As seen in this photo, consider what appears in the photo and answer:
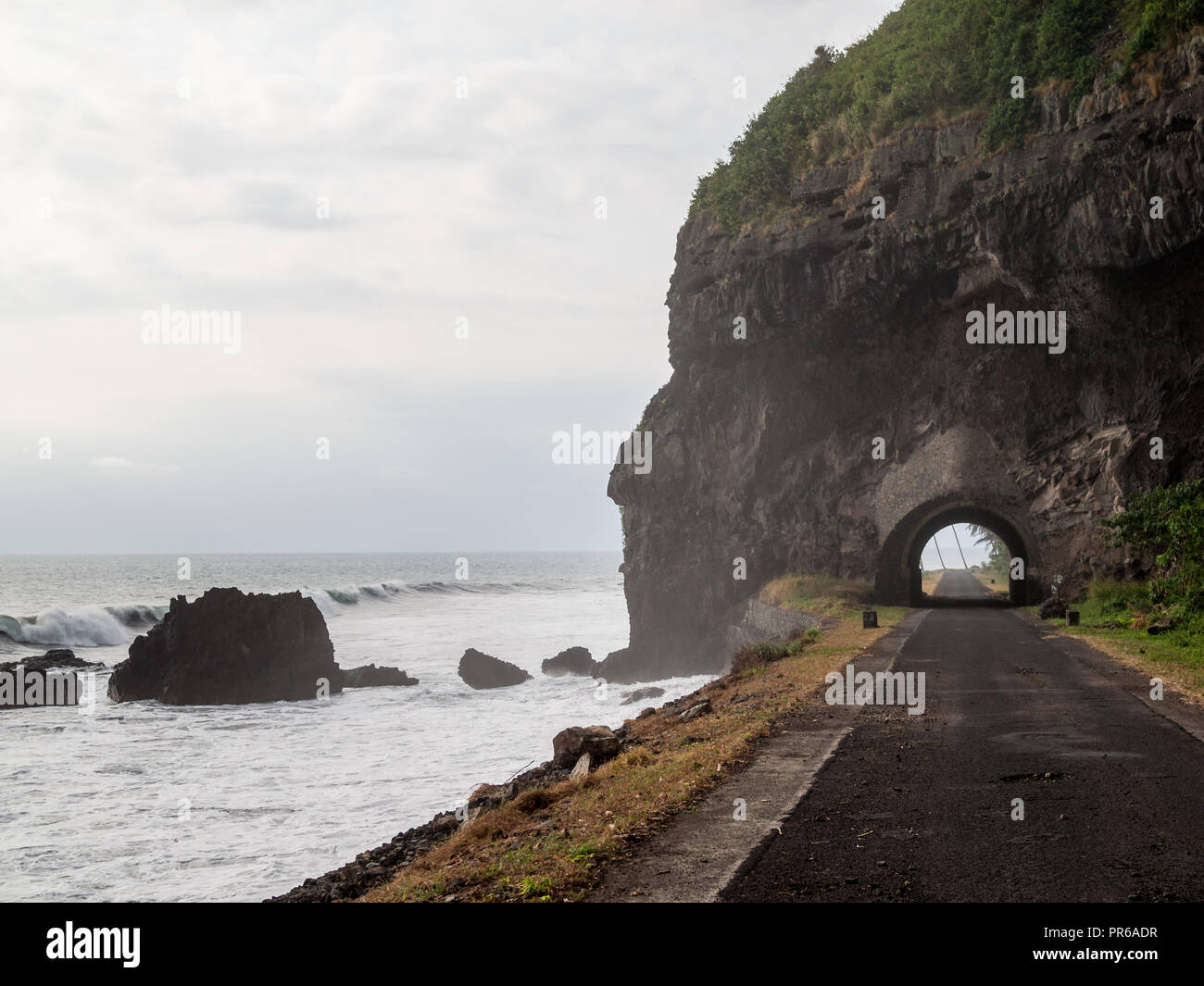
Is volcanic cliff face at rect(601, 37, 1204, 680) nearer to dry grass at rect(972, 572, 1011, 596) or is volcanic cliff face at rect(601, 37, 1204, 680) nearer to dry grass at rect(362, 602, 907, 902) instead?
dry grass at rect(972, 572, 1011, 596)

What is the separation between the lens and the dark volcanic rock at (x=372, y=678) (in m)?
38.9

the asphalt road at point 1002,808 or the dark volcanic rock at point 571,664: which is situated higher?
the asphalt road at point 1002,808

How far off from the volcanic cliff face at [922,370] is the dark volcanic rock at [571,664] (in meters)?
1.42

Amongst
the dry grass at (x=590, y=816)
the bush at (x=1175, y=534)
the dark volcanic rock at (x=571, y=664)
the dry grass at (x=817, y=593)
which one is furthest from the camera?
the dark volcanic rock at (x=571, y=664)

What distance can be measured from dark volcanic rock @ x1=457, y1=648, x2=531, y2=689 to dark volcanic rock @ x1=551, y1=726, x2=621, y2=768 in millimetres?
25494

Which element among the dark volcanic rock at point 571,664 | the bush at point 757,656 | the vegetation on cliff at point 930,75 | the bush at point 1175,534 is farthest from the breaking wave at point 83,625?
the bush at point 1175,534

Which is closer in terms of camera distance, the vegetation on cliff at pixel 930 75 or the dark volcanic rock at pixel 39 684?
the dark volcanic rock at pixel 39 684

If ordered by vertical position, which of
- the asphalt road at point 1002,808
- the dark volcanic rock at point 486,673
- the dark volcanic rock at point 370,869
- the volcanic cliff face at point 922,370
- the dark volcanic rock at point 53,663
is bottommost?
the dark volcanic rock at point 486,673

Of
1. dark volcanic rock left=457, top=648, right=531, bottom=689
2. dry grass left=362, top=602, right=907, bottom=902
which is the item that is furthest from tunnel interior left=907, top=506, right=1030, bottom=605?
dry grass left=362, top=602, right=907, bottom=902

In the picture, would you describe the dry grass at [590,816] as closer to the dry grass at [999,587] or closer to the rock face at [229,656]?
the rock face at [229,656]

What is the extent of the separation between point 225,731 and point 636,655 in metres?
27.1

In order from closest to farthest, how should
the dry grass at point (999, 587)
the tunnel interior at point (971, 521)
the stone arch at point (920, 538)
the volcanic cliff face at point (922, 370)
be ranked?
the volcanic cliff face at point (922, 370), the tunnel interior at point (971, 521), the stone arch at point (920, 538), the dry grass at point (999, 587)

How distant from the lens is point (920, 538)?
44.3m
